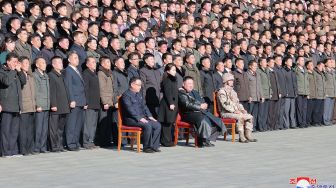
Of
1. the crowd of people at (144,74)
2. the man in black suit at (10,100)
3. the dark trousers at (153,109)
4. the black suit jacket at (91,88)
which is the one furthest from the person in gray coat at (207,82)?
the man in black suit at (10,100)

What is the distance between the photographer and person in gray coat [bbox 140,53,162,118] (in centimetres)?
1825

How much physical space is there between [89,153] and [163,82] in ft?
8.51

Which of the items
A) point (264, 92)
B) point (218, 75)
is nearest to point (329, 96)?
point (264, 92)

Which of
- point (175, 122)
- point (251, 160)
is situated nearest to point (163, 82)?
point (175, 122)

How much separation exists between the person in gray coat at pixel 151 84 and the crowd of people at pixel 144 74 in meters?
0.02

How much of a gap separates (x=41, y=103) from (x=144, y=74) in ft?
9.49

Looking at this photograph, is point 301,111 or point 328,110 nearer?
point 301,111

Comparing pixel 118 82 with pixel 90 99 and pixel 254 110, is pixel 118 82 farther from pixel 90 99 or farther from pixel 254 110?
pixel 254 110

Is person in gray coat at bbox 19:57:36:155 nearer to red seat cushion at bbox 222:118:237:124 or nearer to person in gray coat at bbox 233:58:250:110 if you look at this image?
red seat cushion at bbox 222:118:237:124

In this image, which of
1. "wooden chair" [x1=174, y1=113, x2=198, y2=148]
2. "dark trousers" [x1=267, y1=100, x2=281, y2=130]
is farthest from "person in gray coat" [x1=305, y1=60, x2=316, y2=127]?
"wooden chair" [x1=174, y1=113, x2=198, y2=148]

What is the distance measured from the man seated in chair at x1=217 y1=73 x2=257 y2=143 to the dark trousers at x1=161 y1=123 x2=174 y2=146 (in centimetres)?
167

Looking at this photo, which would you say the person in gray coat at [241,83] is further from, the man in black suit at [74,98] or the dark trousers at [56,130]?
the dark trousers at [56,130]

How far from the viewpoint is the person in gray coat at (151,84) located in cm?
1825

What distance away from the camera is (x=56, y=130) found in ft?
54.7
